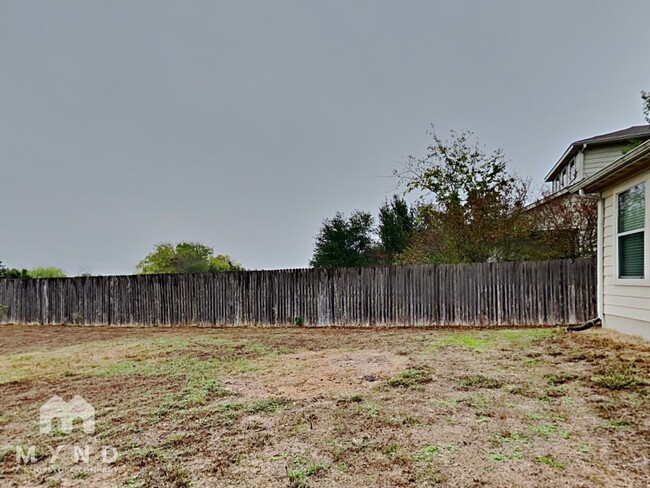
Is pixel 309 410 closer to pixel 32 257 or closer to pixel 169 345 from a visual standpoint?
pixel 169 345

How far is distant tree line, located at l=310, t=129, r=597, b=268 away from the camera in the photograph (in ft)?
29.3

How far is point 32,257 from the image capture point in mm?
18094

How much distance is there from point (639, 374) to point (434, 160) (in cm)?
897

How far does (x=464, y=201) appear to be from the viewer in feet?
34.5

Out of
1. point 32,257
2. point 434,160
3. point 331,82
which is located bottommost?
point 32,257


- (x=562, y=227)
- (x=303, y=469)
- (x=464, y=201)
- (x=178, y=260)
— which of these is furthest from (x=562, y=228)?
(x=178, y=260)

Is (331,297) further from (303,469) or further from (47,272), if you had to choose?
(47,272)

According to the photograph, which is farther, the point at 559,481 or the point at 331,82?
the point at 331,82

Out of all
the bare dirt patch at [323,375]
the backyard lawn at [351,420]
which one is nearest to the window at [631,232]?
the backyard lawn at [351,420]

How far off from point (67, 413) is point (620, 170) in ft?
20.7

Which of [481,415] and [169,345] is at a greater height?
[481,415]

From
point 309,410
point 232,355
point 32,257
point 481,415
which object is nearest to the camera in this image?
point 481,415

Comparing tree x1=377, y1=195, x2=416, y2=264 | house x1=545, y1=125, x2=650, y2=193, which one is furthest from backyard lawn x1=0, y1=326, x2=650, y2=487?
tree x1=377, y1=195, x2=416, y2=264

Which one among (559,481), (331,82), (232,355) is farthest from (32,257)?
(559,481)
